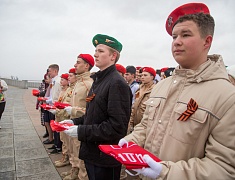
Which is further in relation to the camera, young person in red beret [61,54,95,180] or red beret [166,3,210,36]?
young person in red beret [61,54,95,180]

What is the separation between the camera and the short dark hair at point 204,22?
1.28 m

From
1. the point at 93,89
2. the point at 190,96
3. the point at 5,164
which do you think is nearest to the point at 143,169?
the point at 190,96

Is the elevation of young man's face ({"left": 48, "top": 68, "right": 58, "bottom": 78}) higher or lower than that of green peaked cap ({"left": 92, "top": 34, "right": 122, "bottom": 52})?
lower

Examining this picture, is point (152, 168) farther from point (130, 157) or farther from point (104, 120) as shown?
point (104, 120)

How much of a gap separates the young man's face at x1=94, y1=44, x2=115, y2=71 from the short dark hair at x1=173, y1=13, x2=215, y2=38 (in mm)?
1245

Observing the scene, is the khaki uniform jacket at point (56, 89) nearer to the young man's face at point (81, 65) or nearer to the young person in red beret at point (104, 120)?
the young man's face at point (81, 65)

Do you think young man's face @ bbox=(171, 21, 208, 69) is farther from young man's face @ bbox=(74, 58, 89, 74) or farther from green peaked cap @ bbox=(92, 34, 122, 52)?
young man's face @ bbox=(74, 58, 89, 74)

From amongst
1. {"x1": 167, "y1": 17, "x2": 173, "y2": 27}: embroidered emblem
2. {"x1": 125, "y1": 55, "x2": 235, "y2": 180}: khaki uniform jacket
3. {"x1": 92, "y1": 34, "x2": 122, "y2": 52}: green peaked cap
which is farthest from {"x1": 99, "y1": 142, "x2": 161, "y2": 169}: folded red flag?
{"x1": 92, "y1": 34, "x2": 122, "y2": 52}: green peaked cap

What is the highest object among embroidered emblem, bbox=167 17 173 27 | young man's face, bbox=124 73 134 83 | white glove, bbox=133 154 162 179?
embroidered emblem, bbox=167 17 173 27

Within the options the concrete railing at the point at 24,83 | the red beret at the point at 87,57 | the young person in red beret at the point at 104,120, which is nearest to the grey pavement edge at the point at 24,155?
the young person in red beret at the point at 104,120

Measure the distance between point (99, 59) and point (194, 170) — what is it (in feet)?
5.61

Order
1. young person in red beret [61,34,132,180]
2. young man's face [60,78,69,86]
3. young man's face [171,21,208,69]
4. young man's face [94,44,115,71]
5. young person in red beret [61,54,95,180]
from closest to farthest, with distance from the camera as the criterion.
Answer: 1. young man's face [171,21,208,69]
2. young person in red beret [61,34,132,180]
3. young man's face [94,44,115,71]
4. young person in red beret [61,54,95,180]
5. young man's face [60,78,69,86]

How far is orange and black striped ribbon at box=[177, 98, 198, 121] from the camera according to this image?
3.82 feet

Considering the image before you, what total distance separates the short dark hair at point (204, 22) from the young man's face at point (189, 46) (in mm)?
29
